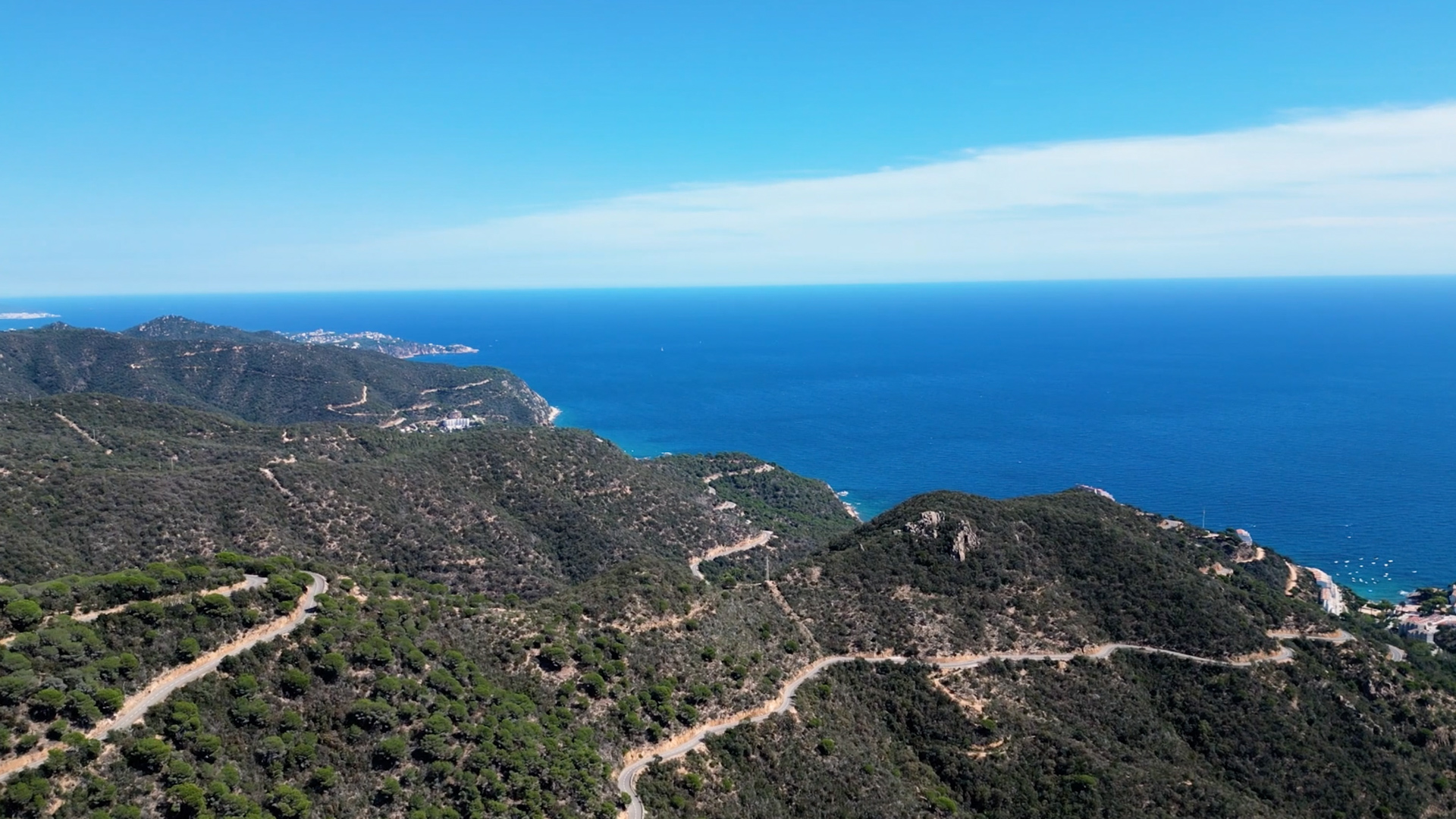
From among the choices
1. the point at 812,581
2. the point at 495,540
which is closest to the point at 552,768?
the point at 812,581

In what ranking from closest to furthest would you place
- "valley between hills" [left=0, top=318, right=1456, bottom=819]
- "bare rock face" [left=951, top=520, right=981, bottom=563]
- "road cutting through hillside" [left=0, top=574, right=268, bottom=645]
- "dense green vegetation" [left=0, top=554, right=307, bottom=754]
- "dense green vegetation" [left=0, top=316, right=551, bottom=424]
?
"dense green vegetation" [left=0, top=554, right=307, bottom=754], "valley between hills" [left=0, top=318, right=1456, bottom=819], "road cutting through hillside" [left=0, top=574, right=268, bottom=645], "bare rock face" [left=951, top=520, right=981, bottom=563], "dense green vegetation" [left=0, top=316, right=551, bottom=424]

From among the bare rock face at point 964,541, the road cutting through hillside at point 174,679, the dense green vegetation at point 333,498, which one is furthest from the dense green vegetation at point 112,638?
the bare rock face at point 964,541

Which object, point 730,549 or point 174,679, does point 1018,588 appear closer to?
point 730,549

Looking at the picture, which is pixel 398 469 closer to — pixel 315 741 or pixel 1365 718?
pixel 315 741

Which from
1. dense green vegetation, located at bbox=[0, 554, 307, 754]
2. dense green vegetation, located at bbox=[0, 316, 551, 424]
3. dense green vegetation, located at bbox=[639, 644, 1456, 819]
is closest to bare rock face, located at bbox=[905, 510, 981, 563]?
dense green vegetation, located at bbox=[639, 644, 1456, 819]

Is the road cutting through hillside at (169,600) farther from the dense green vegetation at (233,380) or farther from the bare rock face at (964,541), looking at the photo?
the dense green vegetation at (233,380)

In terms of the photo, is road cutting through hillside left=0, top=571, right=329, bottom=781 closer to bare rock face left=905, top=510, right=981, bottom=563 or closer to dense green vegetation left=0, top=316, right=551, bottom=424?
bare rock face left=905, top=510, right=981, bottom=563
